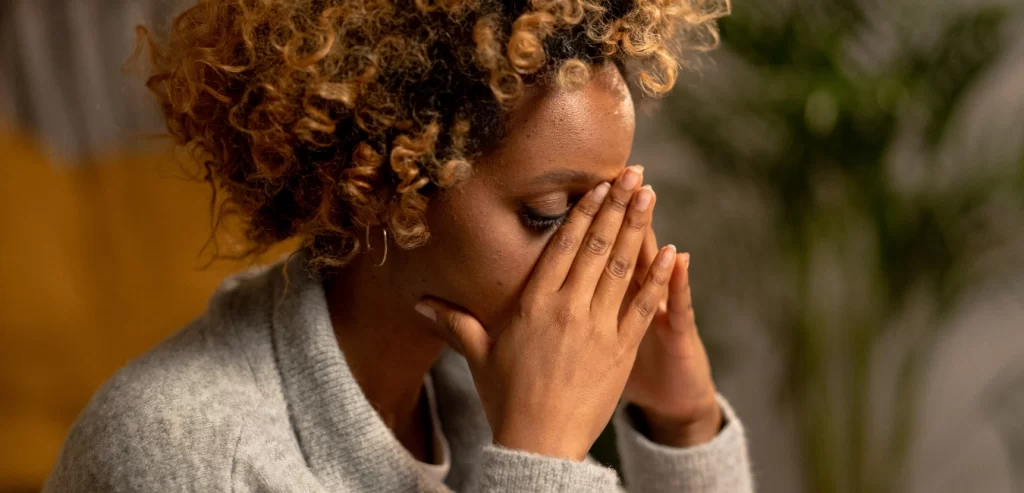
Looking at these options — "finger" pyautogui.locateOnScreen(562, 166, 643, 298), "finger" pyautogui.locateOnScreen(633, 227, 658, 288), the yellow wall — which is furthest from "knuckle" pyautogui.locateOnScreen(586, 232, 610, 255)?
the yellow wall

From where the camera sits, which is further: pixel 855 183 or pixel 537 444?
pixel 855 183

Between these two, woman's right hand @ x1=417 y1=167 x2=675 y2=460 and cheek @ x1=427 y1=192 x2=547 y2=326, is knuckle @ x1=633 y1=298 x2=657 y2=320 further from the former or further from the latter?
cheek @ x1=427 y1=192 x2=547 y2=326

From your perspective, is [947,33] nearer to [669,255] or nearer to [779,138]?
[779,138]

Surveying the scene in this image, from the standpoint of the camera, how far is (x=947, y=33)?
4.61ft

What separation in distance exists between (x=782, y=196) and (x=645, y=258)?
593 mm

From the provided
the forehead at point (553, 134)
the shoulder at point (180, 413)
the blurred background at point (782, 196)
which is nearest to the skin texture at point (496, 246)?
the forehead at point (553, 134)

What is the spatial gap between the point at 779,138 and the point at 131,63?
100 centimetres

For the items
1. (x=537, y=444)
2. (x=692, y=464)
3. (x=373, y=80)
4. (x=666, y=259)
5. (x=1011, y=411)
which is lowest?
(x=1011, y=411)

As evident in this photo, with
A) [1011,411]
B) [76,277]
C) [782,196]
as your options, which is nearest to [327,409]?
[76,277]

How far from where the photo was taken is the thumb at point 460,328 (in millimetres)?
888

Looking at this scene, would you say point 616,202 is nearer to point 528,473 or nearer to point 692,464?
point 528,473

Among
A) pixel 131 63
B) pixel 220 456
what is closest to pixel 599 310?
pixel 220 456

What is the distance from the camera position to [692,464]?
1150 mm

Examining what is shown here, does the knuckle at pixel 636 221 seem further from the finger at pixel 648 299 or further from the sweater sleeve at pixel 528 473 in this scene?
the sweater sleeve at pixel 528 473
